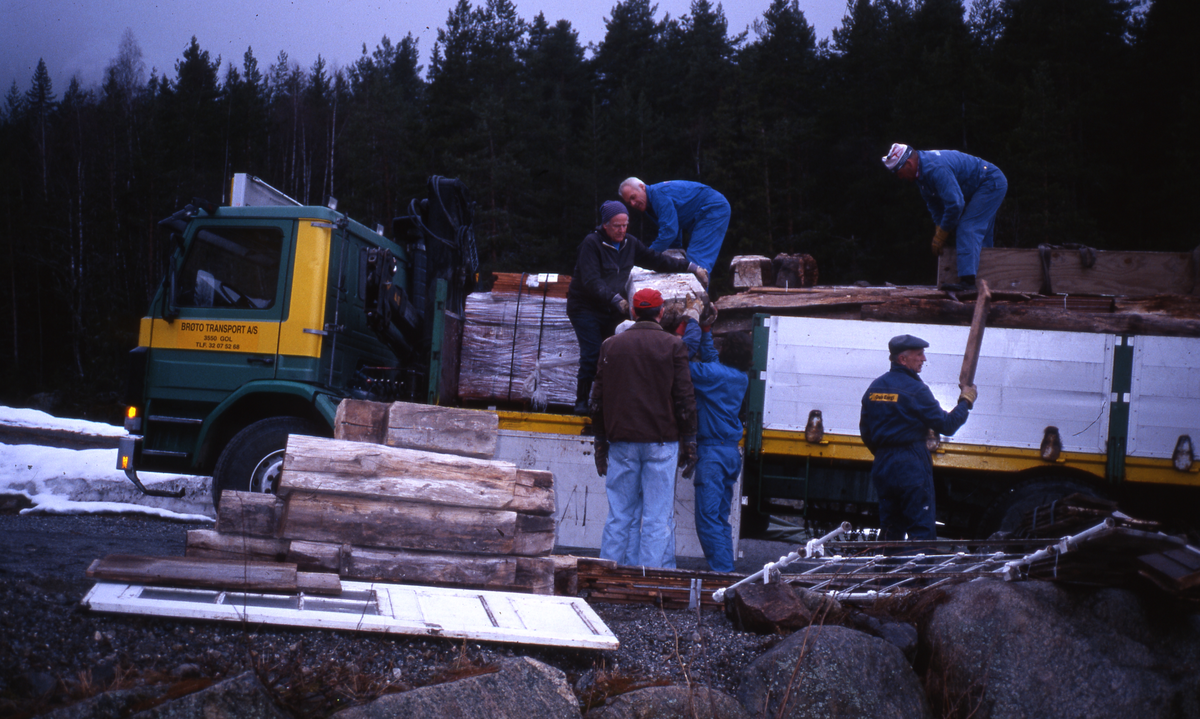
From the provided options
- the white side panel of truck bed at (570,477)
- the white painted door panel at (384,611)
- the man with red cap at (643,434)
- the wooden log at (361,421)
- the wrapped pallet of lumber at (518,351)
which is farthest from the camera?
the wrapped pallet of lumber at (518,351)

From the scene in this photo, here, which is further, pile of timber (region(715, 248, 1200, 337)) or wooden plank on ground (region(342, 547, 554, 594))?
pile of timber (region(715, 248, 1200, 337))

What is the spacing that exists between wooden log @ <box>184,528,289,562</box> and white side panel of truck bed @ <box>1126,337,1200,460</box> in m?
5.94

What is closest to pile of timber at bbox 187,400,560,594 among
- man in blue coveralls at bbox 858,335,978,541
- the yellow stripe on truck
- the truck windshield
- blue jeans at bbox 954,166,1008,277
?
man in blue coveralls at bbox 858,335,978,541

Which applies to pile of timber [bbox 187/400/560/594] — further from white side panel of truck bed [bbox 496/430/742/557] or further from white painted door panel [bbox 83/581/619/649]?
white side panel of truck bed [bbox 496/430/742/557]

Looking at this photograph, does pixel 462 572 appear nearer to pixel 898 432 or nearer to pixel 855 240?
pixel 898 432

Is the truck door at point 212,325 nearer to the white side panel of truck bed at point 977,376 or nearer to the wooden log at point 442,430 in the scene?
the wooden log at point 442,430

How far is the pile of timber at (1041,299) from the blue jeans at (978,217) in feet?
0.52

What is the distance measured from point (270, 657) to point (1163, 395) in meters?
6.32

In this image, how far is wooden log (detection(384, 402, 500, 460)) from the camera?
479 centimetres

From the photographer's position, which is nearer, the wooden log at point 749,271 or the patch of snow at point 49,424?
the wooden log at point 749,271

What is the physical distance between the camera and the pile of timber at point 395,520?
13.6 ft

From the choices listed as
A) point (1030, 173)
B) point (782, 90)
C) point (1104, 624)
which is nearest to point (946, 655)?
point (1104, 624)

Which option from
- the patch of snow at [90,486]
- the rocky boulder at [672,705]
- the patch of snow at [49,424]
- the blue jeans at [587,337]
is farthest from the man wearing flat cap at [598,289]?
the patch of snow at [49,424]

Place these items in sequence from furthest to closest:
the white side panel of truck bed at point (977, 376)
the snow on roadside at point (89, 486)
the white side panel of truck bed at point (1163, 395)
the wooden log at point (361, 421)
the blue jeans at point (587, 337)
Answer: the snow on roadside at point (89, 486)
the blue jeans at point (587, 337)
the white side panel of truck bed at point (977, 376)
the white side panel of truck bed at point (1163, 395)
the wooden log at point (361, 421)
